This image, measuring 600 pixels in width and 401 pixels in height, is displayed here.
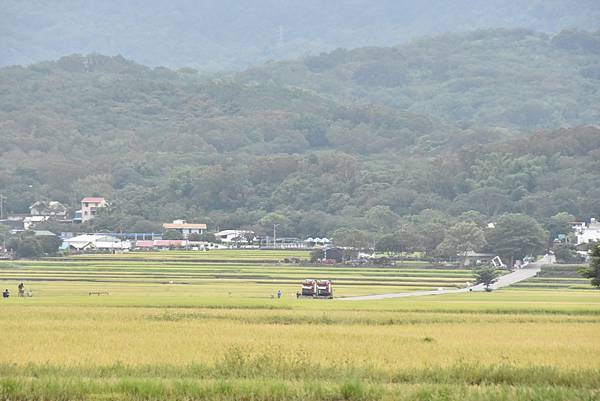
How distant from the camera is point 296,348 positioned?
99.6 ft

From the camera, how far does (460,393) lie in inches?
965

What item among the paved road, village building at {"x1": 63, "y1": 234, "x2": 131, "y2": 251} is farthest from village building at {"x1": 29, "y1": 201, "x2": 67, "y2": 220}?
the paved road

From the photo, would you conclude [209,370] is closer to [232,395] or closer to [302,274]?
[232,395]

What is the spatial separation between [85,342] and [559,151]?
136779 millimetres

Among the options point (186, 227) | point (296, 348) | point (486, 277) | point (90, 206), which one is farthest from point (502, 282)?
point (90, 206)

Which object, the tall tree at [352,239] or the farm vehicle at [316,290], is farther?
the tall tree at [352,239]

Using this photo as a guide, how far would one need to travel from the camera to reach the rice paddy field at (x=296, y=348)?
25.0m

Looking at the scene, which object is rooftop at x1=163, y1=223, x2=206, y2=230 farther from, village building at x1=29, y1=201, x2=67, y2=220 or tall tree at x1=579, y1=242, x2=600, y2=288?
tall tree at x1=579, y1=242, x2=600, y2=288

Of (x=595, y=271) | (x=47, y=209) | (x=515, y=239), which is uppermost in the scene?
(x=47, y=209)

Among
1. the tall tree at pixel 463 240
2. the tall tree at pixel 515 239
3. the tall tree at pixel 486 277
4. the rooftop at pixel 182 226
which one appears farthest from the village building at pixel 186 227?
the tall tree at pixel 486 277

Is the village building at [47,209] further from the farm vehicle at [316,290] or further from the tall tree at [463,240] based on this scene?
Answer: the farm vehicle at [316,290]

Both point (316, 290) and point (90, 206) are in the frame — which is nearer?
point (316, 290)

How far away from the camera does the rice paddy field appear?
24984 mm

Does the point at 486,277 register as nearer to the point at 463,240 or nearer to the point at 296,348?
the point at 463,240
